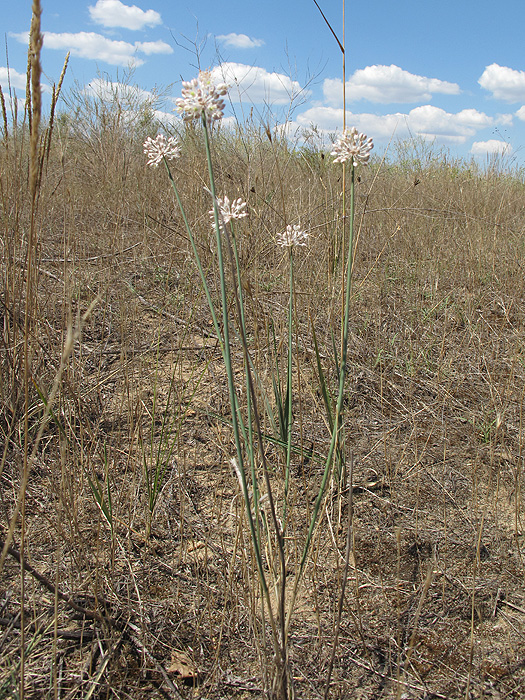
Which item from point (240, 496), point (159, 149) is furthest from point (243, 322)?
point (240, 496)

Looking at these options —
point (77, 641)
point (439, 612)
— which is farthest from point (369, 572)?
point (77, 641)

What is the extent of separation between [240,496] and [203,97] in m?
0.97

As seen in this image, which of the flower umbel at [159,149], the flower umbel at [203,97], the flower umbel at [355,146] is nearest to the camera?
the flower umbel at [203,97]

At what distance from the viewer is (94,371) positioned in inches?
82.2

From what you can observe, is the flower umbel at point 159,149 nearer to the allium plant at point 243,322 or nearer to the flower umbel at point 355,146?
the allium plant at point 243,322

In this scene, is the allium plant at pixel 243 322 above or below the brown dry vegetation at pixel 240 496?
above

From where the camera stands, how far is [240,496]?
4.26ft

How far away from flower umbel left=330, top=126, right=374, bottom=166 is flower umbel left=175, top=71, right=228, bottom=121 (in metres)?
0.28

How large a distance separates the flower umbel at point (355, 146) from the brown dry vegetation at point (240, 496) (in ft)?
0.77

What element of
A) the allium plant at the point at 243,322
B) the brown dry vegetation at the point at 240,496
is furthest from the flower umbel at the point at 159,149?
the brown dry vegetation at the point at 240,496

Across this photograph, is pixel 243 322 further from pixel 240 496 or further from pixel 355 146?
pixel 240 496

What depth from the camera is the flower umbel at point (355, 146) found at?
3.03 ft

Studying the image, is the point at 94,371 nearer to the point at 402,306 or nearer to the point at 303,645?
the point at 303,645

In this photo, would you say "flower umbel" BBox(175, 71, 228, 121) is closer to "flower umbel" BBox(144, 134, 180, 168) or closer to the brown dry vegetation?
"flower umbel" BBox(144, 134, 180, 168)
